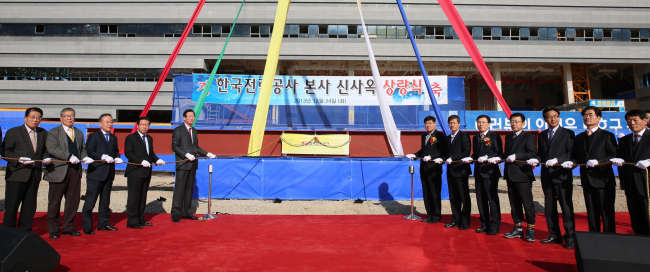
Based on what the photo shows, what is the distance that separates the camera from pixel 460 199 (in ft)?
20.5

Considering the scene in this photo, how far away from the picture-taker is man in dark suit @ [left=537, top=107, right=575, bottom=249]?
4996 millimetres

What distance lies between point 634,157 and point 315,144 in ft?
33.1

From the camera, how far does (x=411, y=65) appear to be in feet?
99.2

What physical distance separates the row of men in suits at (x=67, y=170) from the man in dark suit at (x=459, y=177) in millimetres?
4503

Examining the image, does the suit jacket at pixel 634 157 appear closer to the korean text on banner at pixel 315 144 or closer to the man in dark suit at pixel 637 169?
the man in dark suit at pixel 637 169

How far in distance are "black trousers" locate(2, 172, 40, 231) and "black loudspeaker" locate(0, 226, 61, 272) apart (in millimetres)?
2067

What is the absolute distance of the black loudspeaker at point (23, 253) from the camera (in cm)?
302

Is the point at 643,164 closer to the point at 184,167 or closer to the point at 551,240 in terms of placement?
the point at 551,240

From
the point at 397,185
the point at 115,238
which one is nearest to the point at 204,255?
the point at 115,238

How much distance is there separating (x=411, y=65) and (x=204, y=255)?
28.1 metres

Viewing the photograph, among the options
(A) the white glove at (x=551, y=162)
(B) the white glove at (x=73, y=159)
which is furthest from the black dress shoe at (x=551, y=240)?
(B) the white glove at (x=73, y=159)

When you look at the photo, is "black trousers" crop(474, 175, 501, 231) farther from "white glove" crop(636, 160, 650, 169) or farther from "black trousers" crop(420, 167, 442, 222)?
"white glove" crop(636, 160, 650, 169)

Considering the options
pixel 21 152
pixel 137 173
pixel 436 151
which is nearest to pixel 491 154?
pixel 436 151

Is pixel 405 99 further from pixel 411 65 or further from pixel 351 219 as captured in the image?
pixel 411 65
